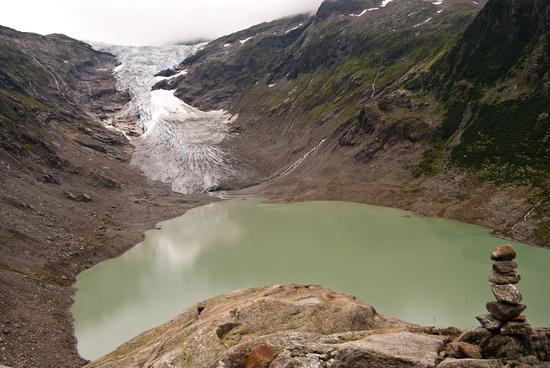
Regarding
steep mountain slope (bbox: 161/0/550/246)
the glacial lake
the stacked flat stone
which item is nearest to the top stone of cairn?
the stacked flat stone

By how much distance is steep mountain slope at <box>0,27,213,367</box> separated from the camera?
1398 centimetres

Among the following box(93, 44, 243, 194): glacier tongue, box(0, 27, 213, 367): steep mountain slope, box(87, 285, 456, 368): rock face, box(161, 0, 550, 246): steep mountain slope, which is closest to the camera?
box(87, 285, 456, 368): rock face

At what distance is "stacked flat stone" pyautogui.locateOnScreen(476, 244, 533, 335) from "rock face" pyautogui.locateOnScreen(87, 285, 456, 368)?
109 cm

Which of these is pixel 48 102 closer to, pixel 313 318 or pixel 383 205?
pixel 383 205

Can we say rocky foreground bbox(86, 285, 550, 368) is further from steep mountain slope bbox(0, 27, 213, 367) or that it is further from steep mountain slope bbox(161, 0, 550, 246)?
steep mountain slope bbox(161, 0, 550, 246)

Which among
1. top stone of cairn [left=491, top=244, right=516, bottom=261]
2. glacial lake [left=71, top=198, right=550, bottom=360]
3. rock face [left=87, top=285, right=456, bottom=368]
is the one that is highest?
top stone of cairn [left=491, top=244, right=516, bottom=261]

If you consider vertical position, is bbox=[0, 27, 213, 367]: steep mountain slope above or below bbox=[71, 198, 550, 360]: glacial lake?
above

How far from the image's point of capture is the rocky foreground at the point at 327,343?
5262 mm

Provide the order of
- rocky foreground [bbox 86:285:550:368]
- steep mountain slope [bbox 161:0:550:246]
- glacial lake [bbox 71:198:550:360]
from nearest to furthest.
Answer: rocky foreground [bbox 86:285:550:368]
glacial lake [bbox 71:198:550:360]
steep mountain slope [bbox 161:0:550:246]

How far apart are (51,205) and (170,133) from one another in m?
53.2

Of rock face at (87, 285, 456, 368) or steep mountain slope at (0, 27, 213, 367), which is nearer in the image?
rock face at (87, 285, 456, 368)

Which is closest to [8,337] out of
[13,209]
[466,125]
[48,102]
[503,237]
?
[13,209]

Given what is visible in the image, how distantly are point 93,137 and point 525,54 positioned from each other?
86.0m

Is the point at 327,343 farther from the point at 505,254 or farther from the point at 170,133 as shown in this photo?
the point at 170,133
